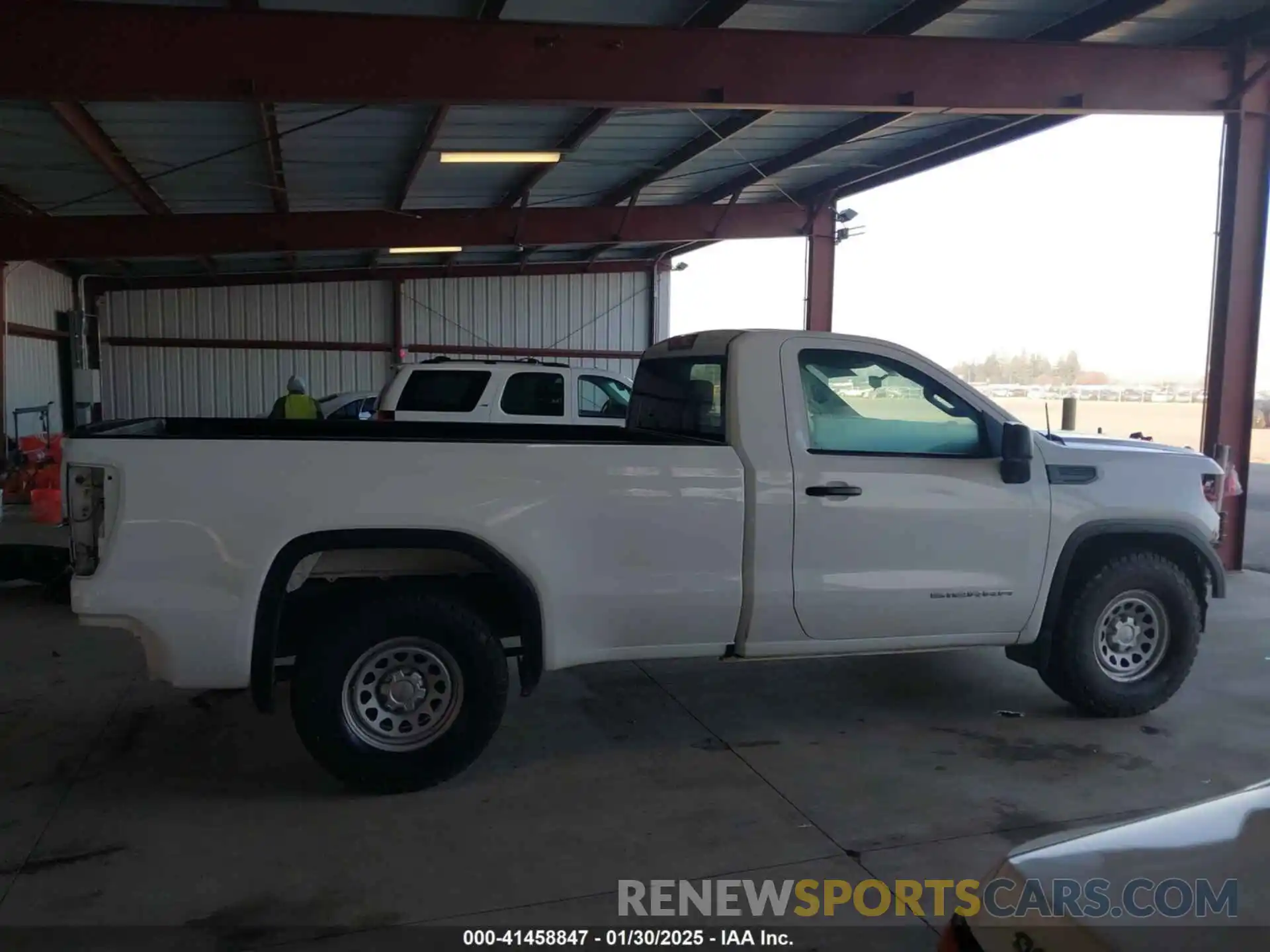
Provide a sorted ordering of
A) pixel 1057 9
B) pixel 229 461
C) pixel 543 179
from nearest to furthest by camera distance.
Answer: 1. pixel 229 461
2. pixel 1057 9
3. pixel 543 179

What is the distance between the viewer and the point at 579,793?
185 inches

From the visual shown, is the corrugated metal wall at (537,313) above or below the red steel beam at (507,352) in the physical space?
above

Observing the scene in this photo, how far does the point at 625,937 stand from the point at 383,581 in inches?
78.9

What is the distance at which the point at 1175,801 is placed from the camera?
4.66 metres

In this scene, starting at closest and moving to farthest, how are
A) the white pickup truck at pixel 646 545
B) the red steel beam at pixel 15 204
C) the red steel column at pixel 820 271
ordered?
1. the white pickup truck at pixel 646 545
2. the red steel beam at pixel 15 204
3. the red steel column at pixel 820 271

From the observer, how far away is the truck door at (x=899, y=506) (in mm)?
5043

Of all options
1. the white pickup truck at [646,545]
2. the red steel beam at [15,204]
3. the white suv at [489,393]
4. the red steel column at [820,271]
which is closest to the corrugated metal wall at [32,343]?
the red steel beam at [15,204]

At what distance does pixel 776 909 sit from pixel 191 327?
23.4 metres

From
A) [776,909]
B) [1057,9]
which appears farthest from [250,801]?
[1057,9]

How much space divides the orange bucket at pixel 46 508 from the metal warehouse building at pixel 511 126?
3.54 meters

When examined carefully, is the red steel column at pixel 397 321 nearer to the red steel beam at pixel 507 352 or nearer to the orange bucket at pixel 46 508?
the red steel beam at pixel 507 352

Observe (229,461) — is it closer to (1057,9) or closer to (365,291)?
(1057,9)

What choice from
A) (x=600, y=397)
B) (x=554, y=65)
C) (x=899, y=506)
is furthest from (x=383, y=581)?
(x=600, y=397)

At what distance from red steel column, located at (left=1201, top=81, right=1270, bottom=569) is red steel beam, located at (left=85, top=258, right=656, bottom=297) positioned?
16.5 m
